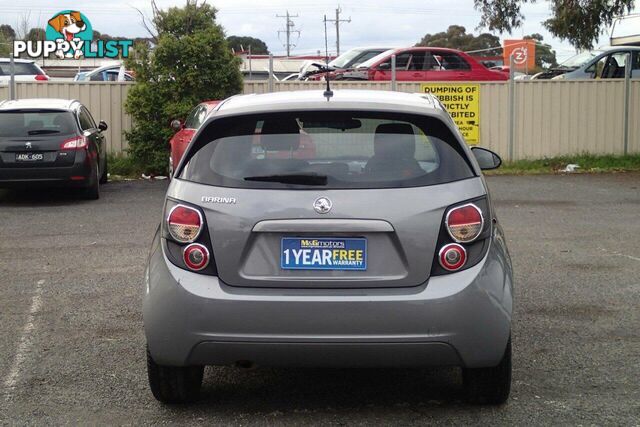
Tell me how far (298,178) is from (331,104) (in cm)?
48

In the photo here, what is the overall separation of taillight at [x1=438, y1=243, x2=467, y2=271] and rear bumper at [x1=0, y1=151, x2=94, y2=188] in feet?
34.8

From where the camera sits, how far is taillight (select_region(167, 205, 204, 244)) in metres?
4.56

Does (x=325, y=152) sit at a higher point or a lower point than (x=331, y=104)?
lower

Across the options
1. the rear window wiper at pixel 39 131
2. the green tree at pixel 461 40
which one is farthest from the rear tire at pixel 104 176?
the green tree at pixel 461 40

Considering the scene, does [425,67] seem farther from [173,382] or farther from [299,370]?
[173,382]

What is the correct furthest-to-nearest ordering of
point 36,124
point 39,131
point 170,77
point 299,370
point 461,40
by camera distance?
point 461,40, point 170,77, point 36,124, point 39,131, point 299,370

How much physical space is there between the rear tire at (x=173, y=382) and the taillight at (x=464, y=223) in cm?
150

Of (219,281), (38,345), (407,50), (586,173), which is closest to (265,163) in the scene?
(219,281)

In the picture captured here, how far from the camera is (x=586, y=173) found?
19266mm

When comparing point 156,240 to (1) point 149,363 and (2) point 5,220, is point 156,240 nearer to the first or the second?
(1) point 149,363

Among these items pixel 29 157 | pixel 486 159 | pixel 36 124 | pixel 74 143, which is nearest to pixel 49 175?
pixel 29 157

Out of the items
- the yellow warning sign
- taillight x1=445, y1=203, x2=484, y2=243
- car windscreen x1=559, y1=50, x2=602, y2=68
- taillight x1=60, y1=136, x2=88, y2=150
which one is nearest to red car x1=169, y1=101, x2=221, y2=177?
taillight x1=60, y1=136, x2=88, y2=150

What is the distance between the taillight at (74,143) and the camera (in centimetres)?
1427

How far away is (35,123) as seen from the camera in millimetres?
14516
